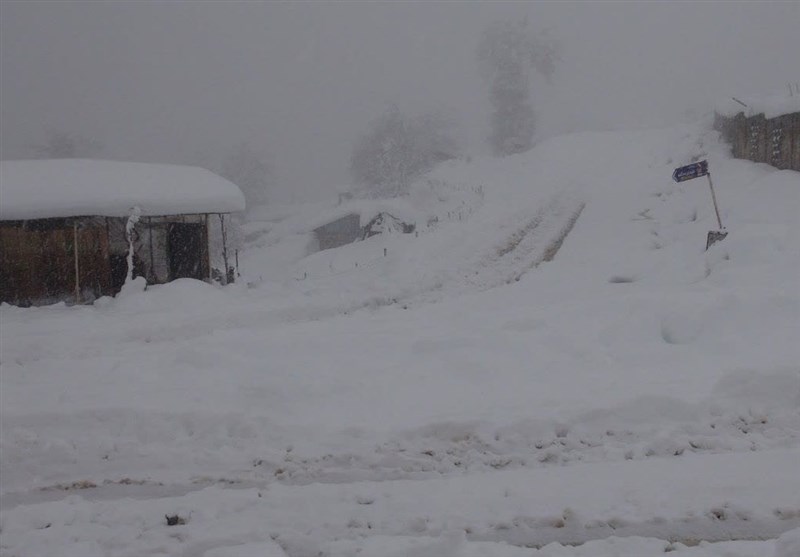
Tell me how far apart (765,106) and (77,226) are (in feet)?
61.1

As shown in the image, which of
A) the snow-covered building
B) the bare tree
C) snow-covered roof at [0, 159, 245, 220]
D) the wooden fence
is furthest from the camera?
the bare tree

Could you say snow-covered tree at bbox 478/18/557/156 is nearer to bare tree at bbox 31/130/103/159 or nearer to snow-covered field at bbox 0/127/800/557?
snow-covered field at bbox 0/127/800/557

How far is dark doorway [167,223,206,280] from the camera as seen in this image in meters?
18.4

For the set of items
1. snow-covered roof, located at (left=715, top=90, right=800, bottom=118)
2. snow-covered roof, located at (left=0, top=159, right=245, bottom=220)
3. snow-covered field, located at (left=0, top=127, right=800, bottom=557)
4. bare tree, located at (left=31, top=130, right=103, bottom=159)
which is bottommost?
snow-covered field, located at (left=0, top=127, right=800, bottom=557)

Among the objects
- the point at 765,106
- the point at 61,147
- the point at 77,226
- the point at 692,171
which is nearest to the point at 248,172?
the point at 61,147

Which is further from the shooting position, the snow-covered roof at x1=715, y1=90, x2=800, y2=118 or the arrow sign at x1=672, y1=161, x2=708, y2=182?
the snow-covered roof at x1=715, y1=90, x2=800, y2=118

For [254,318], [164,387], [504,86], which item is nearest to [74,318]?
[254,318]

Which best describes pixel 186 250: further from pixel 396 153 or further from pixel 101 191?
pixel 396 153

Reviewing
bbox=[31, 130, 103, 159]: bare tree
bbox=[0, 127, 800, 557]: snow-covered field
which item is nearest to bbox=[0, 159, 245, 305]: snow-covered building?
bbox=[0, 127, 800, 557]: snow-covered field

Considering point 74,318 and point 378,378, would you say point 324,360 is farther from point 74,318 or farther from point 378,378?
point 74,318

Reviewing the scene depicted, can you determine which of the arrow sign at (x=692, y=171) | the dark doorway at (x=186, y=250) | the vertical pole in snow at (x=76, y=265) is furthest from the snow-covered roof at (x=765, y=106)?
the vertical pole in snow at (x=76, y=265)

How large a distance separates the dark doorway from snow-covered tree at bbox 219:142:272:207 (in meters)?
55.4

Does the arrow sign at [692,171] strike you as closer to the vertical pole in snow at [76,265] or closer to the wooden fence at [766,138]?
the wooden fence at [766,138]

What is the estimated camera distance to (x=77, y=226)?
15.9 metres
